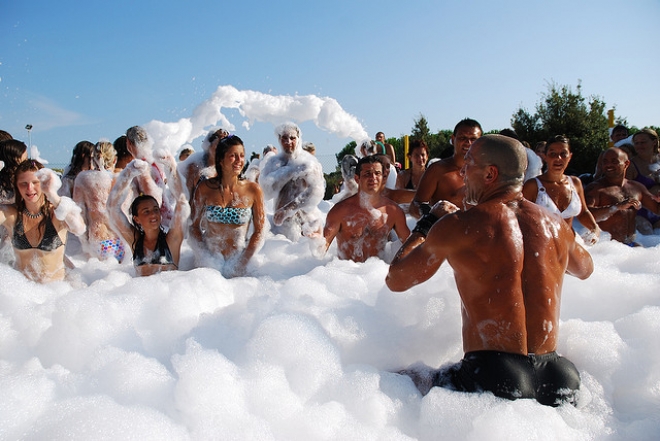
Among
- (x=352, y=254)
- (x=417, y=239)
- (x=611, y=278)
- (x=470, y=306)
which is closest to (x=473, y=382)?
(x=470, y=306)

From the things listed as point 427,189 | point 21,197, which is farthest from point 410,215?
point 21,197

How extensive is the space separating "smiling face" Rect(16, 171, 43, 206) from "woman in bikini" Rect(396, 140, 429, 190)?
434cm

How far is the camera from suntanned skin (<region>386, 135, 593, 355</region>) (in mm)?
2016

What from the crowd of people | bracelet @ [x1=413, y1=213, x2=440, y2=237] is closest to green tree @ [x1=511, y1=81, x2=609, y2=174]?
the crowd of people

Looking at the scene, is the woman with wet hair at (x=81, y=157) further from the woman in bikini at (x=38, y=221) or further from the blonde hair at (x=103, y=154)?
the woman in bikini at (x=38, y=221)

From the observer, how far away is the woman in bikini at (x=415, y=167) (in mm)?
6453

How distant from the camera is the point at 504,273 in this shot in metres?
2.01

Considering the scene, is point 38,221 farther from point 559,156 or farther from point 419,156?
point 419,156

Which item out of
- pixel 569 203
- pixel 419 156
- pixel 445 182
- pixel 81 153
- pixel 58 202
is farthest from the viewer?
pixel 419 156

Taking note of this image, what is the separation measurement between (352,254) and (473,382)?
235cm

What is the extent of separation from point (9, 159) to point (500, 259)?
10.9 ft

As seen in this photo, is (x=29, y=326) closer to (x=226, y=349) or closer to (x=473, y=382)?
(x=226, y=349)

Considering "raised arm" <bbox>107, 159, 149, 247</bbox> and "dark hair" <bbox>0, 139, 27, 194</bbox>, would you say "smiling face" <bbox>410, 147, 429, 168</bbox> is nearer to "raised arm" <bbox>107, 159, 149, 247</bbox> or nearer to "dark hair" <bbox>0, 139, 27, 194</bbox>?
"raised arm" <bbox>107, 159, 149, 247</bbox>

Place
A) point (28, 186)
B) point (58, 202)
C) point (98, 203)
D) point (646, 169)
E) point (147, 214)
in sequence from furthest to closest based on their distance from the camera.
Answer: point (646, 169) < point (98, 203) < point (147, 214) < point (58, 202) < point (28, 186)
